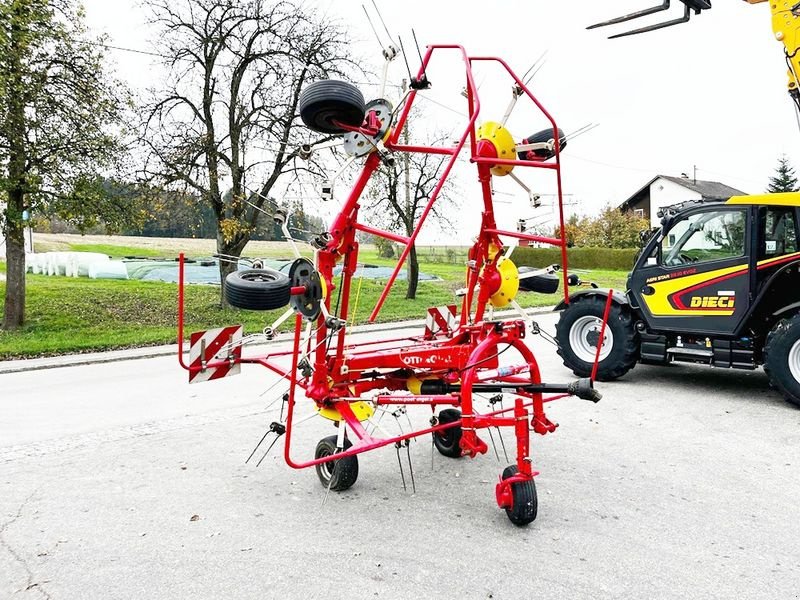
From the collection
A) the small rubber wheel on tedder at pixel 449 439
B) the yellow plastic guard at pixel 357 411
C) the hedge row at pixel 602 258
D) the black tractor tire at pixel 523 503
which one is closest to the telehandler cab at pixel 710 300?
the small rubber wheel on tedder at pixel 449 439

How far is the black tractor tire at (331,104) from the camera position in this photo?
3.82 meters

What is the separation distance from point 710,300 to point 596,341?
1542 millimetres

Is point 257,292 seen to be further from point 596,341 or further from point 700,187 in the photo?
point 700,187

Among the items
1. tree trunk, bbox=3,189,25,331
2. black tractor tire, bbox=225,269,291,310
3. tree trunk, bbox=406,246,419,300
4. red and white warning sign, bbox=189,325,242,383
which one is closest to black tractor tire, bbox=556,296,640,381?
red and white warning sign, bbox=189,325,242,383

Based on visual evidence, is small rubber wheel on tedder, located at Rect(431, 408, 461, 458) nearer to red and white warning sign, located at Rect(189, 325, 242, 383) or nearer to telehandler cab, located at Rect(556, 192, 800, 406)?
red and white warning sign, located at Rect(189, 325, 242, 383)

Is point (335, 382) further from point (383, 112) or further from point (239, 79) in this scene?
point (239, 79)

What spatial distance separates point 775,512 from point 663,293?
4.24 metres

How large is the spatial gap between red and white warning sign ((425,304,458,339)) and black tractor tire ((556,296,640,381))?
2.36 m

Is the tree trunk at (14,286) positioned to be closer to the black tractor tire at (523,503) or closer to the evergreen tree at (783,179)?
the black tractor tire at (523,503)

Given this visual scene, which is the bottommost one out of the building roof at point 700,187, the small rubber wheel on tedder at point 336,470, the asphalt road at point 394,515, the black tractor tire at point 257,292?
the asphalt road at point 394,515

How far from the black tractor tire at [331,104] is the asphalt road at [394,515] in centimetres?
247

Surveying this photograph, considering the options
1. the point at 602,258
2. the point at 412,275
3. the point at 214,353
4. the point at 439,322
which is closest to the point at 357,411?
the point at 214,353

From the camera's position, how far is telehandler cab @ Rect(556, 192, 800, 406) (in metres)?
7.11

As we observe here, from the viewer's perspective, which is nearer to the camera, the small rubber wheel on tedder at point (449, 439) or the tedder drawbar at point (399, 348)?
the tedder drawbar at point (399, 348)
